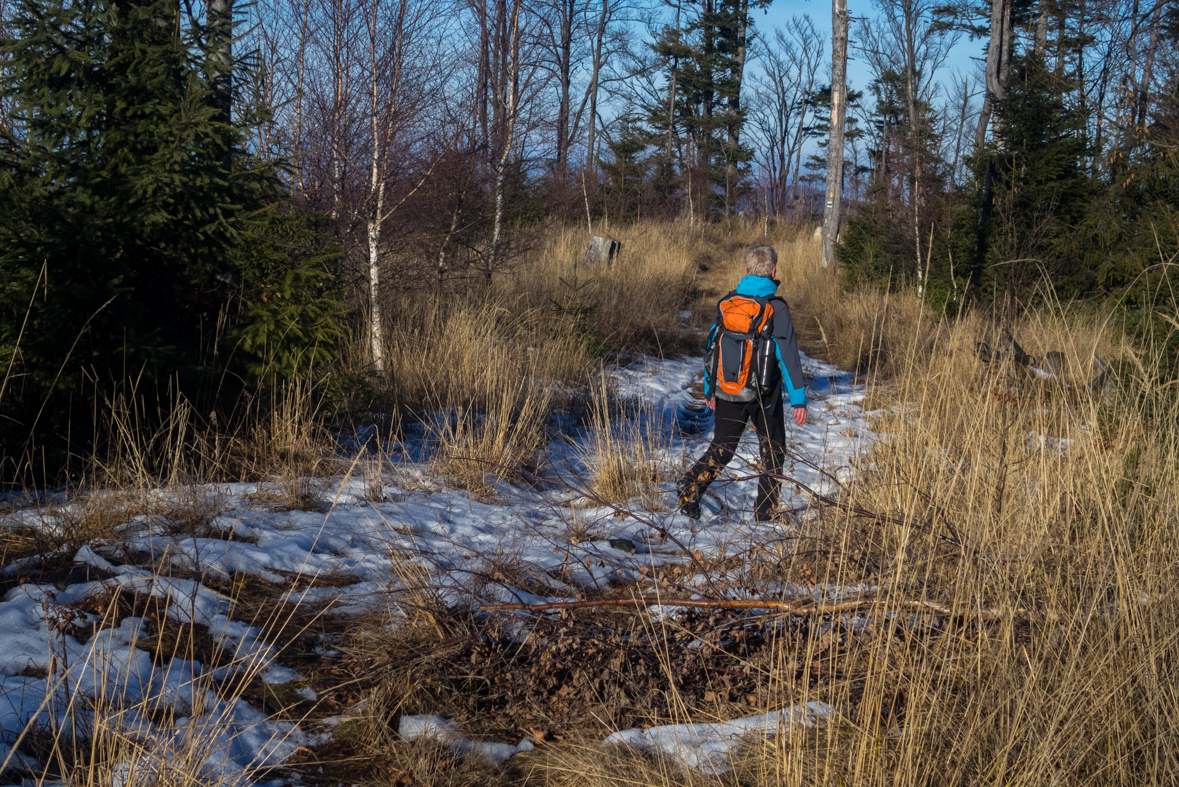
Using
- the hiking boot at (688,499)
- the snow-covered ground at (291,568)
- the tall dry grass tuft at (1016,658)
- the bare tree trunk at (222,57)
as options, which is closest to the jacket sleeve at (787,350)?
the snow-covered ground at (291,568)

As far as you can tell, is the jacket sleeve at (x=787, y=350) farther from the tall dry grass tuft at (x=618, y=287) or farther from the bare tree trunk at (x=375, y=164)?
the bare tree trunk at (x=375, y=164)

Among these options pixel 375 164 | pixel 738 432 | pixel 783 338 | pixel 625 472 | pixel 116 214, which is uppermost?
pixel 375 164

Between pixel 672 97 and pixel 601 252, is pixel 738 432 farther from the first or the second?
pixel 672 97

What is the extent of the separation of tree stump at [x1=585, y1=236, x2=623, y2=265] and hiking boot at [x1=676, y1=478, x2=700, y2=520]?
8827mm

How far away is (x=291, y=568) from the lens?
10.5 feet

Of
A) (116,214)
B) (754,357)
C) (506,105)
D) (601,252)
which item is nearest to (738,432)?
(754,357)

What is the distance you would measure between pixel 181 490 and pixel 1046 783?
11.7ft

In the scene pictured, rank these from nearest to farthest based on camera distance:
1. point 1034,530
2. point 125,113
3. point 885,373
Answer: point 1034,530, point 125,113, point 885,373

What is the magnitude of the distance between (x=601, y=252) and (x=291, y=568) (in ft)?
34.6

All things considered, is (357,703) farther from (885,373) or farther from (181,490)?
(885,373)

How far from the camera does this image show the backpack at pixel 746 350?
14.1 ft

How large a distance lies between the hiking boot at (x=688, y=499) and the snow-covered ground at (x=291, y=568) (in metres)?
0.08

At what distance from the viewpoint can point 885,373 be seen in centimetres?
848

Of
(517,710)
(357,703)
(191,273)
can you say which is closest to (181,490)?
(191,273)
